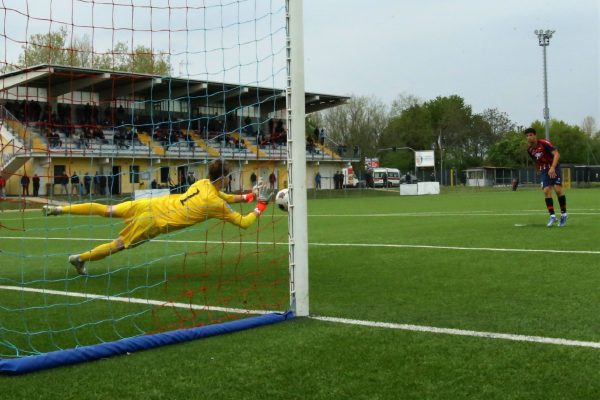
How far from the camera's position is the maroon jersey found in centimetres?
1347

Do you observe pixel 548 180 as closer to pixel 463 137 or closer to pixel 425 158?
pixel 425 158

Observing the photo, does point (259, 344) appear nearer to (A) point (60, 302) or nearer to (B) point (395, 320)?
(B) point (395, 320)

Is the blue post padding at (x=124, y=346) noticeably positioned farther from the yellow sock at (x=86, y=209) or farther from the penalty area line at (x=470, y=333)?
the yellow sock at (x=86, y=209)

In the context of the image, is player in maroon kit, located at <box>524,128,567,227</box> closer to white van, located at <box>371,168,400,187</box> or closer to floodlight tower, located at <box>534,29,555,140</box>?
floodlight tower, located at <box>534,29,555,140</box>

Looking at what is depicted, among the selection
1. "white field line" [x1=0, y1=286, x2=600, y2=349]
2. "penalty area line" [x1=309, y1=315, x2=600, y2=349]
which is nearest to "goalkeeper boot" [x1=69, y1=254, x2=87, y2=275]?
"white field line" [x1=0, y1=286, x2=600, y2=349]

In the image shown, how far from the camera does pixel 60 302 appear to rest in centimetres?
658

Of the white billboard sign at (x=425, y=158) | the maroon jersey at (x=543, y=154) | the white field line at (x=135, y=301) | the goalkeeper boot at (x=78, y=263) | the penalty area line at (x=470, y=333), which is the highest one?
the white billboard sign at (x=425, y=158)

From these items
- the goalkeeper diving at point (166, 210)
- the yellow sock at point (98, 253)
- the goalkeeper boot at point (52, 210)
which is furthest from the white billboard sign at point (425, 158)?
the goalkeeper boot at point (52, 210)

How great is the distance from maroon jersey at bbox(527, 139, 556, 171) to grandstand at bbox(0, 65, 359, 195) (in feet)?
22.7

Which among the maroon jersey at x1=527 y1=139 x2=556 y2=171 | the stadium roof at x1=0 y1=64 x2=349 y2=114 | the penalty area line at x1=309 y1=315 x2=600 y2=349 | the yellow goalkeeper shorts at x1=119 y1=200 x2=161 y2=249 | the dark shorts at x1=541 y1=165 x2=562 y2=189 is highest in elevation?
the stadium roof at x1=0 y1=64 x2=349 y2=114

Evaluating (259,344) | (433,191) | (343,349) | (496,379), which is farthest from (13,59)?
(433,191)

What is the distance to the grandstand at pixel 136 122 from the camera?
664cm

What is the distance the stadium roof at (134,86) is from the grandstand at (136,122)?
0.04 ft

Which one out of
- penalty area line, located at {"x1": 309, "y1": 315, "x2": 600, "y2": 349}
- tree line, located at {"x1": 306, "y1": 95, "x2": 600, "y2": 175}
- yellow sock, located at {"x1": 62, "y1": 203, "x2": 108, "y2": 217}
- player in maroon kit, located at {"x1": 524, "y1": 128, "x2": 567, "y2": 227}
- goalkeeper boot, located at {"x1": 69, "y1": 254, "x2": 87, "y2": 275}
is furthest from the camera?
tree line, located at {"x1": 306, "y1": 95, "x2": 600, "y2": 175}
